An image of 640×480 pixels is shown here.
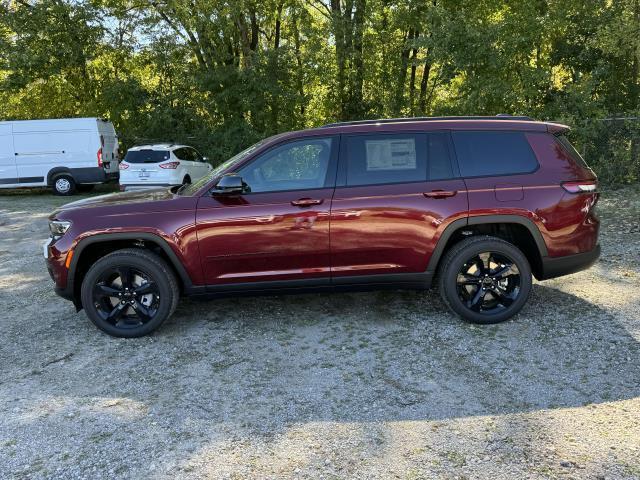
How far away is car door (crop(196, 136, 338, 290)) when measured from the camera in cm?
443

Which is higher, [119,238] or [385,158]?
[385,158]

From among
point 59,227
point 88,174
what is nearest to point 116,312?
point 59,227

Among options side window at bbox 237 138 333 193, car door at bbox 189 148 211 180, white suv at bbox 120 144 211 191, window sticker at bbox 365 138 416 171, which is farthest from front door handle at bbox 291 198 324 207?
car door at bbox 189 148 211 180

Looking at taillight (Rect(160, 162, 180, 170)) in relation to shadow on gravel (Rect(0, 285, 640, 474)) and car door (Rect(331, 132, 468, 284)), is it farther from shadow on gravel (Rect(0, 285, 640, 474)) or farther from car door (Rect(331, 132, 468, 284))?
car door (Rect(331, 132, 468, 284))

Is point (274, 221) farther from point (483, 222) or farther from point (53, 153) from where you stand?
point (53, 153)

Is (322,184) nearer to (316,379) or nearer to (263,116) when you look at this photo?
(316,379)

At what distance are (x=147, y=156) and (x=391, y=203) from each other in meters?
11.0

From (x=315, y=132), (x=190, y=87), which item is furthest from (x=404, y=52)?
(x=315, y=132)

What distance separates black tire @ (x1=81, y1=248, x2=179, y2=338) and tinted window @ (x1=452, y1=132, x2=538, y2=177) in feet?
8.86

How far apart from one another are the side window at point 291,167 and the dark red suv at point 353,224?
1cm

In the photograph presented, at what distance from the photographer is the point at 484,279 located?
4609mm

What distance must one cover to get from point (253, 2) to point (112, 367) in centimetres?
1561

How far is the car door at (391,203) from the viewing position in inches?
175

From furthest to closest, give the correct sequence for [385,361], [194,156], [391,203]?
[194,156]
[391,203]
[385,361]
